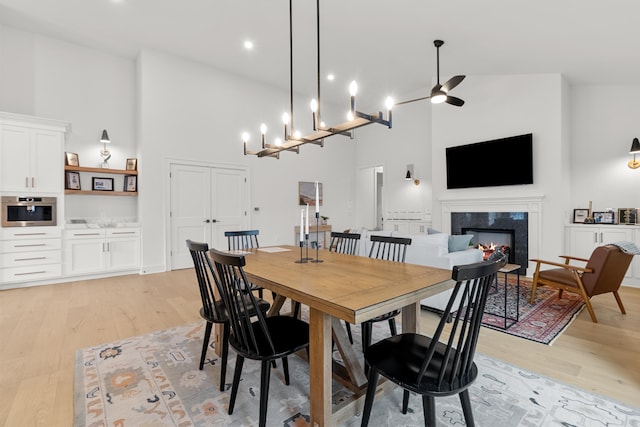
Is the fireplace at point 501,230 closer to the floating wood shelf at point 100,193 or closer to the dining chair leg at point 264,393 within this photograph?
the dining chair leg at point 264,393

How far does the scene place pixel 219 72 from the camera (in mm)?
6156

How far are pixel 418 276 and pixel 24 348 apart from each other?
10.4ft

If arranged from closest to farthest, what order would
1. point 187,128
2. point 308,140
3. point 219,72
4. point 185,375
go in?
→ point 185,375 → point 308,140 → point 187,128 → point 219,72

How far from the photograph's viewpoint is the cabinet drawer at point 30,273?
429 cm

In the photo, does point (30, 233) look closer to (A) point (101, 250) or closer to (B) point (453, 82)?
(A) point (101, 250)

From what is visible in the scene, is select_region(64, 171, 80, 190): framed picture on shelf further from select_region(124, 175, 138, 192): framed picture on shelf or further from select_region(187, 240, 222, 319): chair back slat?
select_region(187, 240, 222, 319): chair back slat

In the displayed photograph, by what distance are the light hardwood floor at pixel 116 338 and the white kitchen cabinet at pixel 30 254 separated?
228mm

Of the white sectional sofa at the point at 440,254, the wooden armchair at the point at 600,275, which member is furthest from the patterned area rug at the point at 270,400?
the wooden armchair at the point at 600,275

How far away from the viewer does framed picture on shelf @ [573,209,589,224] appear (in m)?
4.92

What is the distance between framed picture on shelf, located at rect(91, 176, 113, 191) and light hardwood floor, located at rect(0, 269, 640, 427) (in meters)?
1.79

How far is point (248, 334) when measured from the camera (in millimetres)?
1640

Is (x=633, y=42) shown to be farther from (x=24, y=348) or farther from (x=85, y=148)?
(x=85, y=148)

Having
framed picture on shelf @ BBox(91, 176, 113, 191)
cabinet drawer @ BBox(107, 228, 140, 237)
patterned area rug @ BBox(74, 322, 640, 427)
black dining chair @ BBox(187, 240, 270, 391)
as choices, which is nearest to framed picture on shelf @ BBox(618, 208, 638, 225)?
patterned area rug @ BBox(74, 322, 640, 427)

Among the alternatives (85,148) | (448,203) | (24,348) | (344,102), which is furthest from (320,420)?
(344,102)
